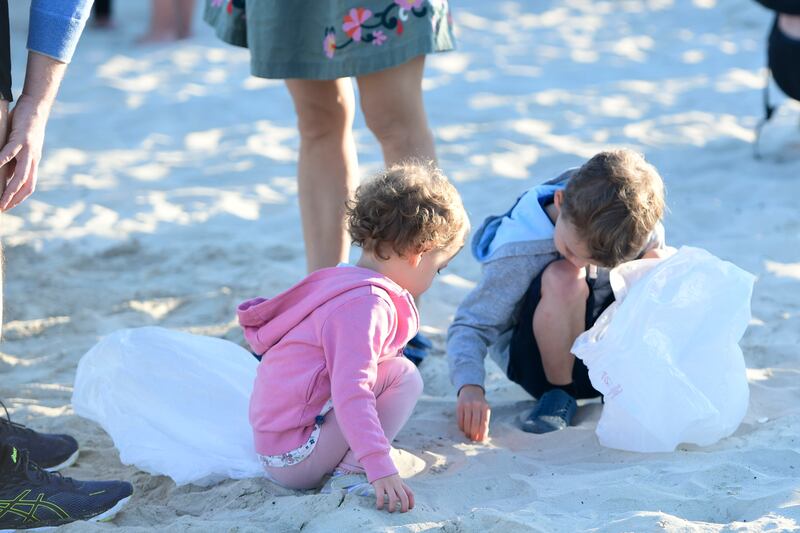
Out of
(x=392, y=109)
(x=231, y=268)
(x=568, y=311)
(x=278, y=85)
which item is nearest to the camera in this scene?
(x=568, y=311)

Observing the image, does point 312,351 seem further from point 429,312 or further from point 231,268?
point 231,268

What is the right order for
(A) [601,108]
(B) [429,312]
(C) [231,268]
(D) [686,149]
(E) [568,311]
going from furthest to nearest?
1. (A) [601,108]
2. (D) [686,149]
3. (C) [231,268]
4. (B) [429,312]
5. (E) [568,311]

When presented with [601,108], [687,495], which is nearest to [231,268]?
[687,495]

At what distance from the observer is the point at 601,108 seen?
17.7ft

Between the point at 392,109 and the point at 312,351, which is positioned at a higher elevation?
the point at 392,109

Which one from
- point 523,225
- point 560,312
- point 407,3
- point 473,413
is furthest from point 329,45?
point 473,413

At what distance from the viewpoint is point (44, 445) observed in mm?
2326

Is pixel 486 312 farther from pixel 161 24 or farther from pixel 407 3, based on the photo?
pixel 161 24

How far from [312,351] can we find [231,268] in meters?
1.64

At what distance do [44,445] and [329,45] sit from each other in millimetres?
1164

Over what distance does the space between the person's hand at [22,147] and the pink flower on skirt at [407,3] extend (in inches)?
37.7

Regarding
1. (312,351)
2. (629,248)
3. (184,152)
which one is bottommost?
(184,152)

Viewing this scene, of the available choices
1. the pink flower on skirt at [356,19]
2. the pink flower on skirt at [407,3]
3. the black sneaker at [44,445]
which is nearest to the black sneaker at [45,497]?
the black sneaker at [44,445]

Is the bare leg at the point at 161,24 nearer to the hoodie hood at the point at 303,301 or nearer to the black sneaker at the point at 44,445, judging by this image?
the black sneaker at the point at 44,445
